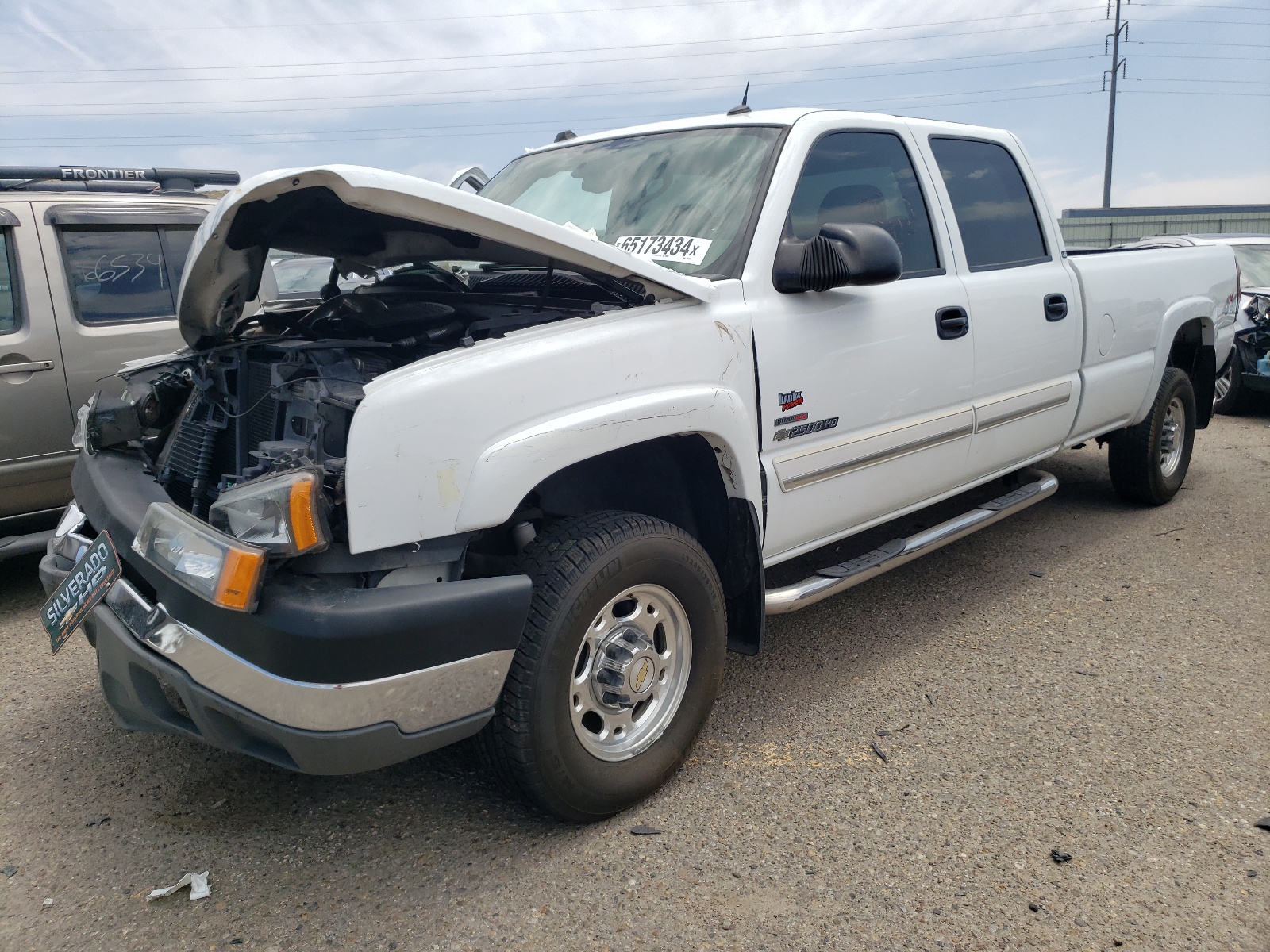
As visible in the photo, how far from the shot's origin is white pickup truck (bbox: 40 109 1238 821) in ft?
6.98

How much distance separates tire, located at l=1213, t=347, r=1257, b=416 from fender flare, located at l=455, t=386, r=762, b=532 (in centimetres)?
788

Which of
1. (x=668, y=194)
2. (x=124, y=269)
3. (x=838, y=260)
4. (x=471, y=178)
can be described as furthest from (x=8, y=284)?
(x=838, y=260)

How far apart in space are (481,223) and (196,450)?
117 centimetres

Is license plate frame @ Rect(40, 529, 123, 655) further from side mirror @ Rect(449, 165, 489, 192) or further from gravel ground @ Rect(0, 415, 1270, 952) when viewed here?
side mirror @ Rect(449, 165, 489, 192)

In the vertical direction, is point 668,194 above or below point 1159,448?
above

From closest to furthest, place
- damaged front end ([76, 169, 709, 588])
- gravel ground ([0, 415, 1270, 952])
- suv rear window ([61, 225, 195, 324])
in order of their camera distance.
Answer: damaged front end ([76, 169, 709, 588])
gravel ground ([0, 415, 1270, 952])
suv rear window ([61, 225, 195, 324])

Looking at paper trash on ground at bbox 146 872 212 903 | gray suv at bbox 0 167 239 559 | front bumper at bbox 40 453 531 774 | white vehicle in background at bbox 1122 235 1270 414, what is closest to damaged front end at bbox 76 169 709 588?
front bumper at bbox 40 453 531 774

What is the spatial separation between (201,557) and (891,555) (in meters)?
2.35

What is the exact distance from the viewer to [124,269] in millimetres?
4902

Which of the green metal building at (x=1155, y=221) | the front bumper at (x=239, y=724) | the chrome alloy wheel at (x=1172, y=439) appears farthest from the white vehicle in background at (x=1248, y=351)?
the green metal building at (x=1155, y=221)

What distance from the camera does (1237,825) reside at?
8.52ft

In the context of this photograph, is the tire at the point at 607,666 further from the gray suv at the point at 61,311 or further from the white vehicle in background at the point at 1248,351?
the white vehicle in background at the point at 1248,351

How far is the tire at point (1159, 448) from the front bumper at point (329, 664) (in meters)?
4.43

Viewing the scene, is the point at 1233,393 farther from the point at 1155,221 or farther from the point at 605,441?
the point at 1155,221
